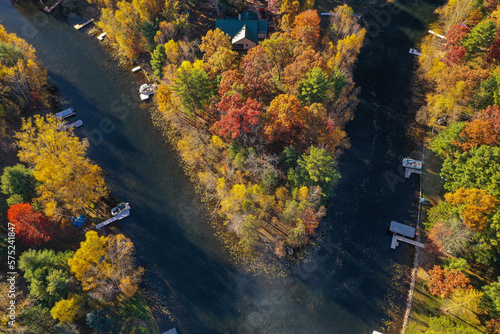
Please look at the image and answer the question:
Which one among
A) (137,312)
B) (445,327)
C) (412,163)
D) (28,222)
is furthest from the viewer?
(412,163)

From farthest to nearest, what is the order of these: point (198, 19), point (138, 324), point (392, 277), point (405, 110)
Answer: point (198, 19), point (405, 110), point (392, 277), point (138, 324)

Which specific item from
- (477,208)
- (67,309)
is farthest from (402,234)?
(67,309)

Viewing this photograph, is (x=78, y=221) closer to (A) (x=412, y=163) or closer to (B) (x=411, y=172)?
(B) (x=411, y=172)

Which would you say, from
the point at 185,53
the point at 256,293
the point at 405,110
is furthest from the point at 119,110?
the point at 405,110

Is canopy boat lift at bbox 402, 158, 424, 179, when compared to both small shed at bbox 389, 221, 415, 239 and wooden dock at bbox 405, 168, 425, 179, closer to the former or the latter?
wooden dock at bbox 405, 168, 425, 179

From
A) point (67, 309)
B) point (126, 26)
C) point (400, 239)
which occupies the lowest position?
point (400, 239)

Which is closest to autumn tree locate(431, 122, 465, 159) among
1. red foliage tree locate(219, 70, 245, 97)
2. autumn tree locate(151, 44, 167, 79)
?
red foliage tree locate(219, 70, 245, 97)

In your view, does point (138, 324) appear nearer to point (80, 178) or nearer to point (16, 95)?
point (80, 178)
